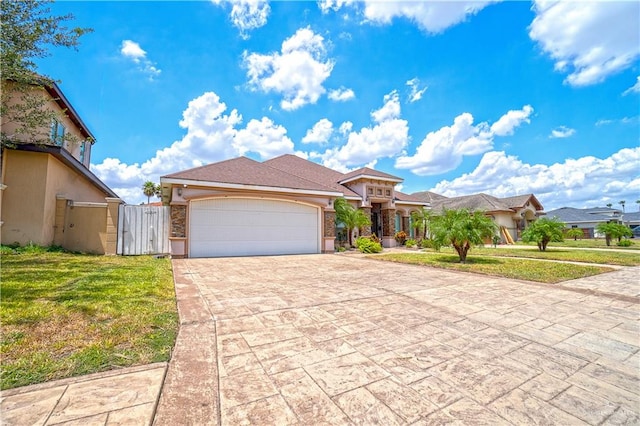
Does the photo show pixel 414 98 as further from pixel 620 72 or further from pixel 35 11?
pixel 35 11

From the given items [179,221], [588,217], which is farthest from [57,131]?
[588,217]

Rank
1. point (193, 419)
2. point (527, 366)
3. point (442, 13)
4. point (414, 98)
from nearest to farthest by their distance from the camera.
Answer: point (193, 419) < point (527, 366) < point (442, 13) < point (414, 98)

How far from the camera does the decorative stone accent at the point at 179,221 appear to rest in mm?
10812

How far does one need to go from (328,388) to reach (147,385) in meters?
1.42

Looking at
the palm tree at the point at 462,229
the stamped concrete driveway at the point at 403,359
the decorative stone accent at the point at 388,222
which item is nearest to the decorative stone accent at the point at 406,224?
the decorative stone accent at the point at 388,222

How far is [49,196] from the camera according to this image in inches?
385

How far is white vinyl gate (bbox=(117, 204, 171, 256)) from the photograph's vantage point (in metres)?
10.8

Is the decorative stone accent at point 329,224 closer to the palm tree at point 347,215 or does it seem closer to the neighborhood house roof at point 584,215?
the palm tree at point 347,215

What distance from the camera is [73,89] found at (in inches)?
451

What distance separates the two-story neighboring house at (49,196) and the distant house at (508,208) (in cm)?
2363

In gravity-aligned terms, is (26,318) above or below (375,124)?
below

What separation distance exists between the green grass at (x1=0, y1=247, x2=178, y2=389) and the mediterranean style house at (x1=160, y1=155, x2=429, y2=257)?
5.49 m

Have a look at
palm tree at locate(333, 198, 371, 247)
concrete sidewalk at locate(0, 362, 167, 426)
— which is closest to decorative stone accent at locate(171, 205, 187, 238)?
palm tree at locate(333, 198, 371, 247)

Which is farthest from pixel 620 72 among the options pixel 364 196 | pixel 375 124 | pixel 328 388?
pixel 328 388
